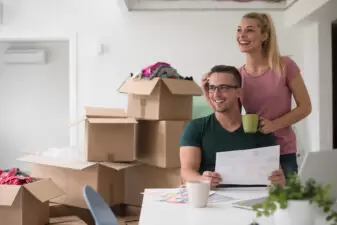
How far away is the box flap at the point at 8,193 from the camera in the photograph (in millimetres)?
2586

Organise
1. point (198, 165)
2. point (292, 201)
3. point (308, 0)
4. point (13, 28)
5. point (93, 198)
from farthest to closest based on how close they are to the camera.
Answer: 1. point (13, 28)
2. point (308, 0)
3. point (198, 165)
4. point (93, 198)
5. point (292, 201)

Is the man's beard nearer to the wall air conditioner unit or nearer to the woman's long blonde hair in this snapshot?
the woman's long blonde hair

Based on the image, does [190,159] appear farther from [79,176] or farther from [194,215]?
[79,176]

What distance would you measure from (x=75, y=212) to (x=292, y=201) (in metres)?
2.35

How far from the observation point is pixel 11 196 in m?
2.59

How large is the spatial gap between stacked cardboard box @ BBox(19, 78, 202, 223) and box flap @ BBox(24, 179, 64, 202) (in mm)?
252

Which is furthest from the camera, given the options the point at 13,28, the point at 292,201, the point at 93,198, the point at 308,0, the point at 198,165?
the point at 13,28

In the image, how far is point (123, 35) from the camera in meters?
4.53

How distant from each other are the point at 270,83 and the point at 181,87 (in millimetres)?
Answer: 1101

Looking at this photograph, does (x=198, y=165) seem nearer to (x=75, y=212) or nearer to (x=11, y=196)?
(x=11, y=196)

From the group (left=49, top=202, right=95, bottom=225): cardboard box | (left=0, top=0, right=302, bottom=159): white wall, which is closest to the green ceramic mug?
(left=49, top=202, right=95, bottom=225): cardboard box

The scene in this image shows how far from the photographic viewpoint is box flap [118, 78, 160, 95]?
9.92ft

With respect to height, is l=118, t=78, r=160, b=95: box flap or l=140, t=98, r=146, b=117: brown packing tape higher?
l=118, t=78, r=160, b=95: box flap

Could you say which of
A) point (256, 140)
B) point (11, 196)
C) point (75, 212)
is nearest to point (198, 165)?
point (256, 140)
